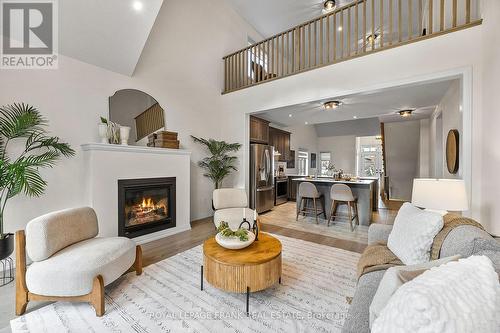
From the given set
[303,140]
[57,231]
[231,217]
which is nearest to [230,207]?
[231,217]

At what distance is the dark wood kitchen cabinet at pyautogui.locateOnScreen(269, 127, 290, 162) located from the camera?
7048mm

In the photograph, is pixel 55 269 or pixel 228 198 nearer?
pixel 55 269

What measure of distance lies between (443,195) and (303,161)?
7.79 m

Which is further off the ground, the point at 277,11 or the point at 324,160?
the point at 277,11

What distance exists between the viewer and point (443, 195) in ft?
6.40

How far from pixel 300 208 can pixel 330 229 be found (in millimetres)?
1083

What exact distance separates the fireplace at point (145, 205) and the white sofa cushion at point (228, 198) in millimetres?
801

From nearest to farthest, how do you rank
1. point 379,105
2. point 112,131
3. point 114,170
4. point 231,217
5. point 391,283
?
point 391,283 → point 114,170 → point 112,131 → point 231,217 → point 379,105

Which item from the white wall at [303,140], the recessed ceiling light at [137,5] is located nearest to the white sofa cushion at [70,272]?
the recessed ceiling light at [137,5]

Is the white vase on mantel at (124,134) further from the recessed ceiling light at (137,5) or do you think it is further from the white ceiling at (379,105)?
the white ceiling at (379,105)

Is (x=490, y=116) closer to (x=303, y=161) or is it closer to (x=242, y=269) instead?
(x=242, y=269)

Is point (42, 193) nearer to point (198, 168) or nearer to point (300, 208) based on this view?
point (198, 168)

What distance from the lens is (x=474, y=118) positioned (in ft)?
8.43

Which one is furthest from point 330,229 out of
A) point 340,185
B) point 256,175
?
point 256,175
